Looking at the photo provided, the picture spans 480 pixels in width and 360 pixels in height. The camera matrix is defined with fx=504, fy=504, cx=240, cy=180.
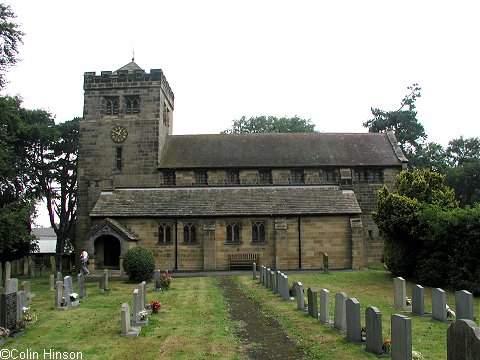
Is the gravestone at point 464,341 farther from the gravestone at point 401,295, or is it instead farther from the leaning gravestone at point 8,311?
the leaning gravestone at point 8,311

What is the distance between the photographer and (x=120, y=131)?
4306 centimetres

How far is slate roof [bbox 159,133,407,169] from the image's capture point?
41.9m

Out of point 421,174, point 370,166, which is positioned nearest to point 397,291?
point 421,174

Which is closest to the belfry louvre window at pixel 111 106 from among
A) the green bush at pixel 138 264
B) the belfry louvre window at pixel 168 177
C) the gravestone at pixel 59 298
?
the belfry louvre window at pixel 168 177

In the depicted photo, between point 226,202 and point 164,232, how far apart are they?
15.5 feet

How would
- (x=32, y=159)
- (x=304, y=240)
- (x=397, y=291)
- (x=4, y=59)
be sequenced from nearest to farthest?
(x=397, y=291) < (x=4, y=59) < (x=304, y=240) < (x=32, y=159)

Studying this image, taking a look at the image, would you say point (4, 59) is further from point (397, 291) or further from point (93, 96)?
point (397, 291)

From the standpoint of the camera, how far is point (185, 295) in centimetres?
2186

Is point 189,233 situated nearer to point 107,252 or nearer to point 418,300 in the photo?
point 107,252

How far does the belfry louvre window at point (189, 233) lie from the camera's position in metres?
34.1

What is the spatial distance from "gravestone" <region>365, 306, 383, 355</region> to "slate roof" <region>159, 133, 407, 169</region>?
30.7m

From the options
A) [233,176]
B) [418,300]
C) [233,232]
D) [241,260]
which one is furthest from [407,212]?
[233,176]

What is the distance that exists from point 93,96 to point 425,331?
119ft

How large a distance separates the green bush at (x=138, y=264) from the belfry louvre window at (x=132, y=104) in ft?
61.3
